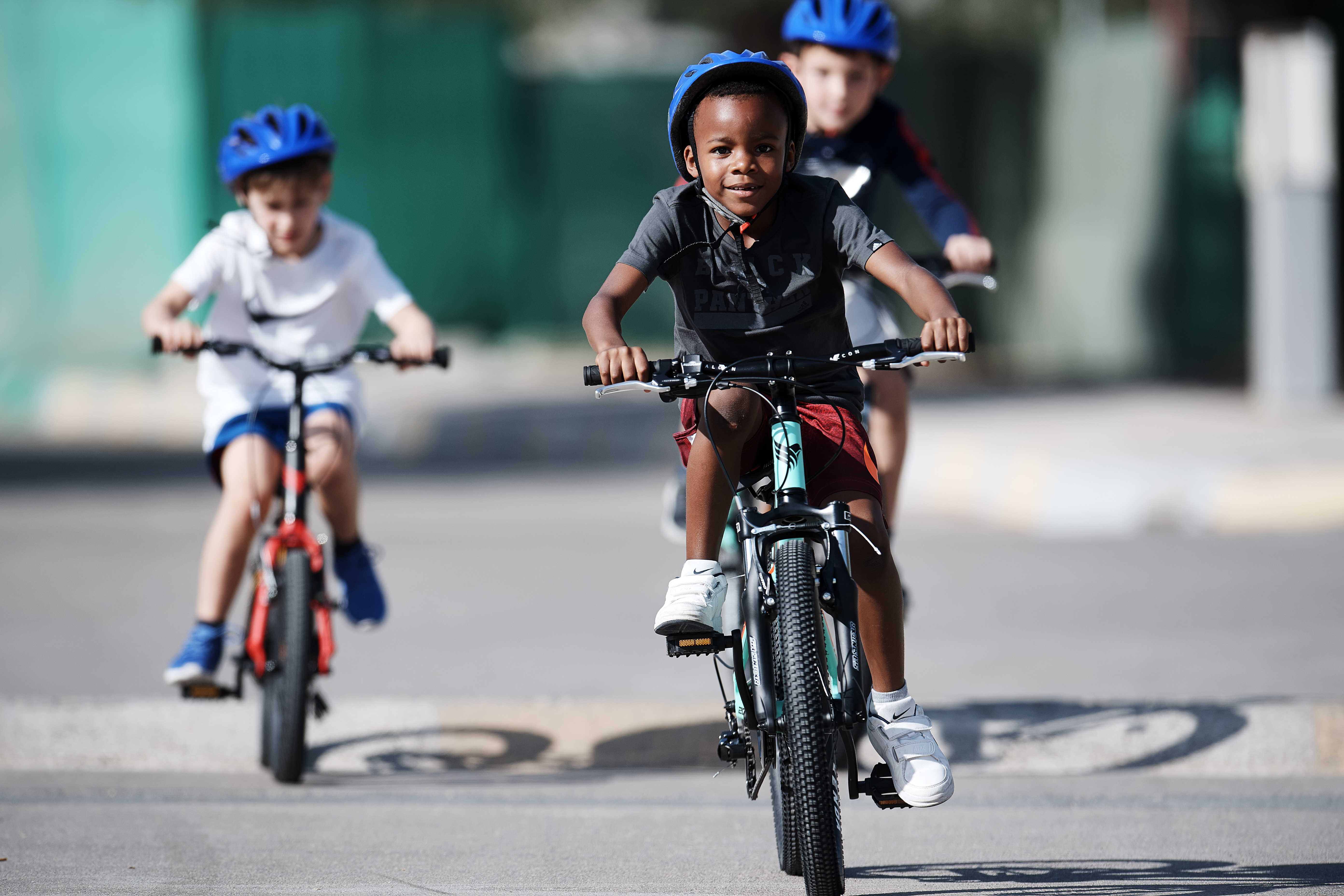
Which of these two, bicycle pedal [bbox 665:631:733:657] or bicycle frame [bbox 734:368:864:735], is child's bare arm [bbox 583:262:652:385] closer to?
bicycle frame [bbox 734:368:864:735]

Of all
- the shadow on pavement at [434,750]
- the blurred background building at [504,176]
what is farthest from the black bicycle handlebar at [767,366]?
the blurred background building at [504,176]

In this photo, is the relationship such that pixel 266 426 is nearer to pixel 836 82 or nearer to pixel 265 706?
pixel 265 706

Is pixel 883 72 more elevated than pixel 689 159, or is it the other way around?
pixel 883 72

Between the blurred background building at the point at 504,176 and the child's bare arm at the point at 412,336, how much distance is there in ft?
27.2

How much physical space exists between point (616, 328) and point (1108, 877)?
168cm

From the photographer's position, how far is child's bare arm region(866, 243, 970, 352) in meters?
3.78

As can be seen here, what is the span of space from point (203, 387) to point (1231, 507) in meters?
5.74

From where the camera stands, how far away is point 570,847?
4.58 m

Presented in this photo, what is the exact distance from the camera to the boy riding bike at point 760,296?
13.1 ft

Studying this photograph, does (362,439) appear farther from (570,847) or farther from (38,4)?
(570,847)

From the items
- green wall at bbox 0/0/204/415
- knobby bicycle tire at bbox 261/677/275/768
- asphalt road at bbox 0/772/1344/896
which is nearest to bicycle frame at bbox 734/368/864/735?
asphalt road at bbox 0/772/1344/896

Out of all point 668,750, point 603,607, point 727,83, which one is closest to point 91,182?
point 603,607

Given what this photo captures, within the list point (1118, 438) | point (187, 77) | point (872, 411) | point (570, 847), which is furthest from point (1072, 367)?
point (570, 847)

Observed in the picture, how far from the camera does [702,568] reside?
4.02m
